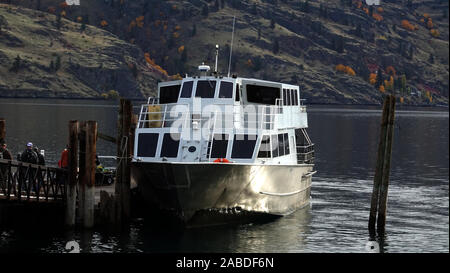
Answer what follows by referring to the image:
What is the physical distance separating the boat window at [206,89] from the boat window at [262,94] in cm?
196

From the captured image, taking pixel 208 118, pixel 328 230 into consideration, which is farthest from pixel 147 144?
pixel 328 230

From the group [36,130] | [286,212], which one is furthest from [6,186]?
[36,130]

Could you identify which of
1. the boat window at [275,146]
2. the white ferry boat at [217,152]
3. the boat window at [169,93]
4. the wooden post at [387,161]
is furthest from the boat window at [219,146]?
the wooden post at [387,161]

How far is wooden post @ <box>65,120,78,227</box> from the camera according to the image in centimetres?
3294

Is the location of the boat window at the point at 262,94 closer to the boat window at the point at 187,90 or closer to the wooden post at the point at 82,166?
the boat window at the point at 187,90

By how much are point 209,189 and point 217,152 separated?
2.35 metres

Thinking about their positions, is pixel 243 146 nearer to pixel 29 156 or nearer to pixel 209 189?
pixel 209 189

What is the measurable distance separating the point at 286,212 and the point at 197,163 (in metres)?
8.04

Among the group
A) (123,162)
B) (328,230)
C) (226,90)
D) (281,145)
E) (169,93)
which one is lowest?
(328,230)

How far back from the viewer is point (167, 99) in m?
39.8

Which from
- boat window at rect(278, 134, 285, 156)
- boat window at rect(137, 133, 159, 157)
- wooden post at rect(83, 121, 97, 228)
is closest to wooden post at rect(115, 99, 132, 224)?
boat window at rect(137, 133, 159, 157)

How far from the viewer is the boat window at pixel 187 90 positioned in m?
38.7

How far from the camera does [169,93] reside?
39.8 m
